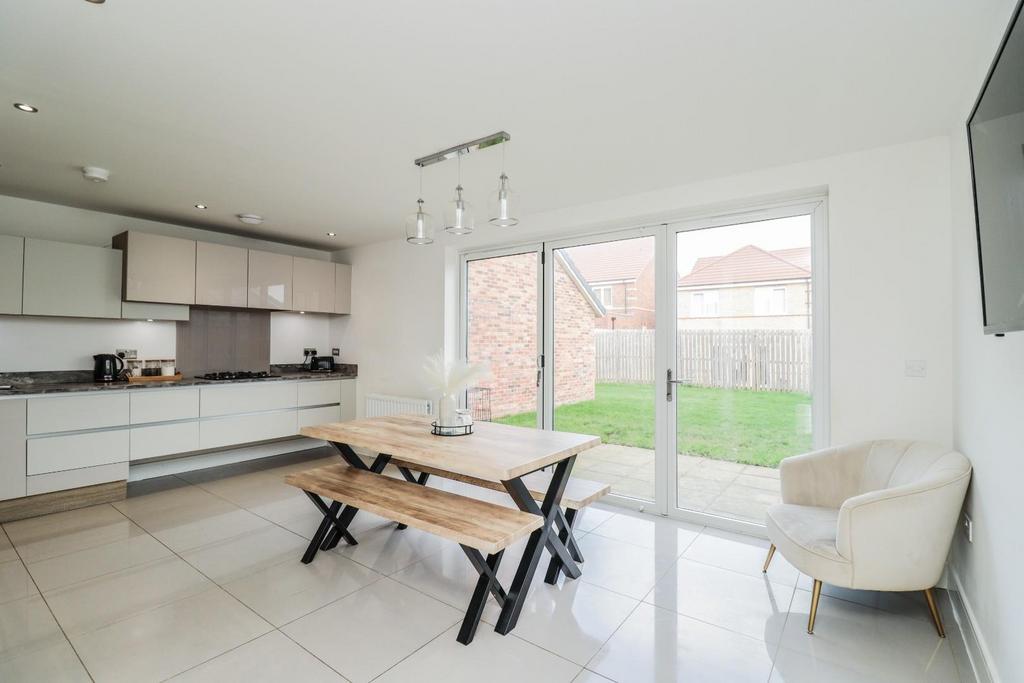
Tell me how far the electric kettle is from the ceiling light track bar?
3.50 metres

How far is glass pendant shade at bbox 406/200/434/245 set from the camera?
8.91ft

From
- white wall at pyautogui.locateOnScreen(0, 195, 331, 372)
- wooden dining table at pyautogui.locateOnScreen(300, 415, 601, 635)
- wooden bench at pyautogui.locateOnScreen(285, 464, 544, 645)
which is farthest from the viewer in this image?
white wall at pyautogui.locateOnScreen(0, 195, 331, 372)

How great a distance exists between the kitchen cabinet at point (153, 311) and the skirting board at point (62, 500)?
4.87ft

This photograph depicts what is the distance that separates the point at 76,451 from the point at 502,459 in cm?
372

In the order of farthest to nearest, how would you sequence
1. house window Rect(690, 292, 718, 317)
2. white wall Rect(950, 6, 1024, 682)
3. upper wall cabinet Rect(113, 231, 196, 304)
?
upper wall cabinet Rect(113, 231, 196, 304)
house window Rect(690, 292, 718, 317)
white wall Rect(950, 6, 1024, 682)

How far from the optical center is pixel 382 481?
2.84m

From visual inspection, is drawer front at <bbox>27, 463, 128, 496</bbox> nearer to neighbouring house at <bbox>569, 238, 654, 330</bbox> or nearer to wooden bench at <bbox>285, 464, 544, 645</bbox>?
wooden bench at <bbox>285, 464, 544, 645</bbox>

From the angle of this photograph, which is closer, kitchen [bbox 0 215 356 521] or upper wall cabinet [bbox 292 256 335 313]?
kitchen [bbox 0 215 356 521]

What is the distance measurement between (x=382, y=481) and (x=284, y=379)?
2.88 meters

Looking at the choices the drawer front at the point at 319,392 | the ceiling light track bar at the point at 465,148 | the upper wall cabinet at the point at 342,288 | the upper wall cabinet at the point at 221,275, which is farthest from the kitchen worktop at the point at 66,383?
the ceiling light track bar at the point at 465,148

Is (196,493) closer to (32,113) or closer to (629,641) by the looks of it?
(32,113)

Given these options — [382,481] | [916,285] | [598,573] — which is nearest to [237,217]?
[382,481]

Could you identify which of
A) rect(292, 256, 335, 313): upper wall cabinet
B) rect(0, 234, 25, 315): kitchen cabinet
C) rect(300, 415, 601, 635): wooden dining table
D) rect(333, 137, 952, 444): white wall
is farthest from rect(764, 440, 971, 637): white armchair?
rect(0, 234, 25, 315): kitchen cabinet

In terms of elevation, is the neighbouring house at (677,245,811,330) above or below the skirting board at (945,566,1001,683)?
above
